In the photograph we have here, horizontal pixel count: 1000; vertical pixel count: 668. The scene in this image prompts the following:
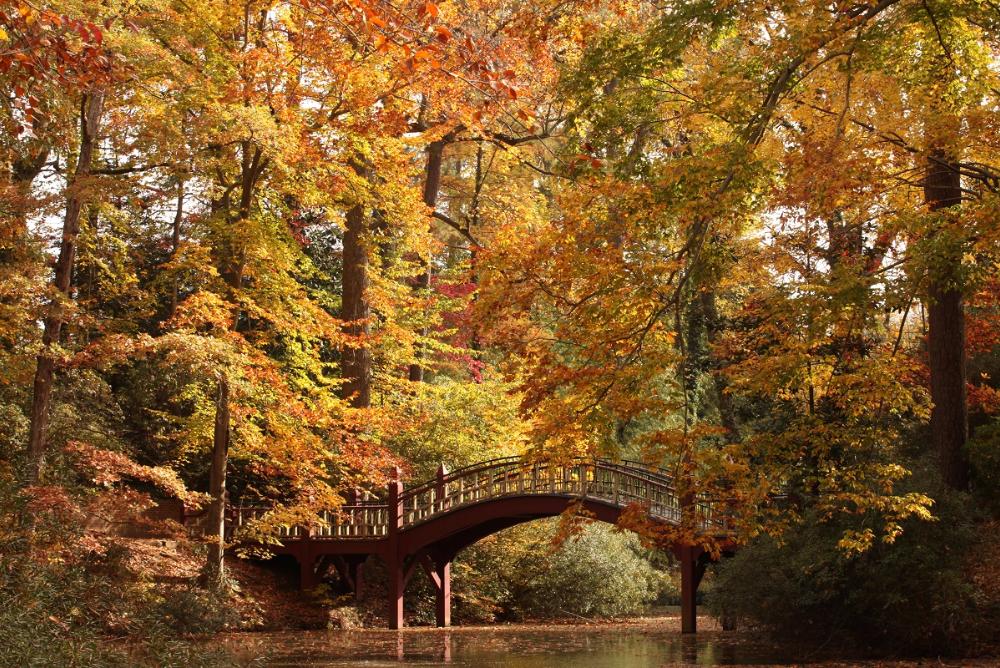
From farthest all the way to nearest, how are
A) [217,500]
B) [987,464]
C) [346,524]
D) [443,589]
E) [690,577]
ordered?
[346,524], [443,589], [690,577], [217,500], [987,464]

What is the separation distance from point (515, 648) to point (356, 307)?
8987mm

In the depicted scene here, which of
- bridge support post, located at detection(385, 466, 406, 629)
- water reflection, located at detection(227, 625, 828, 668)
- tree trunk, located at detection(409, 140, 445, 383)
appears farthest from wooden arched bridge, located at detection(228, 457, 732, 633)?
tree trunk, located at detection(409, 140, 445, 383)

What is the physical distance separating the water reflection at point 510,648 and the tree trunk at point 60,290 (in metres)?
4.28

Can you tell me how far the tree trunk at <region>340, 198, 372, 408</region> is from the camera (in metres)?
23.1

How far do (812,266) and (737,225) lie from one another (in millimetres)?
9097

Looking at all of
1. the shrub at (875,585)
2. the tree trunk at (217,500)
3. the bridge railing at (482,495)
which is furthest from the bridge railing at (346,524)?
the shrub at (875,585)

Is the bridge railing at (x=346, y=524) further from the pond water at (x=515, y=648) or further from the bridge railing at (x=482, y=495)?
the pond water at (x=515, y=648)

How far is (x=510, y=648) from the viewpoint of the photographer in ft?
57.5

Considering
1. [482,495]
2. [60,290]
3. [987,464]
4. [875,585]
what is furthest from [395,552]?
[987,464]

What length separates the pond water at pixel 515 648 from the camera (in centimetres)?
1504

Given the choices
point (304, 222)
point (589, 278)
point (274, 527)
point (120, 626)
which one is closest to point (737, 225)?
point (589, 278)

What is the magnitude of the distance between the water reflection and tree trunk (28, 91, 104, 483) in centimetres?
428

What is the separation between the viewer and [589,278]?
10.8 metres

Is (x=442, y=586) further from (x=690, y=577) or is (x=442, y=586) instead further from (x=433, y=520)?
(x=690, y=577)
